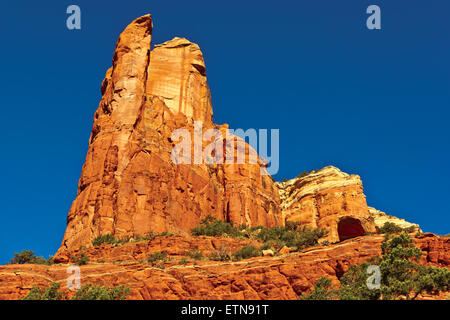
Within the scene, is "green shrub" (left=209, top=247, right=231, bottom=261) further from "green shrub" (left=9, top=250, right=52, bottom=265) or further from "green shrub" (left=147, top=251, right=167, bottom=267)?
"green shrub" (left=9, top=250, right=52, bottom=265)

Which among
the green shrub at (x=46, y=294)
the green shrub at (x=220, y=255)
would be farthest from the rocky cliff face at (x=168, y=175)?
the green shrub at (x=46, y=294)

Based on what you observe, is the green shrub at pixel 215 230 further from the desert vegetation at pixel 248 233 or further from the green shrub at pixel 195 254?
the green shrub at pixel 195 254

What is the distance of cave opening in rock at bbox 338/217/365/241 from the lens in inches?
2857

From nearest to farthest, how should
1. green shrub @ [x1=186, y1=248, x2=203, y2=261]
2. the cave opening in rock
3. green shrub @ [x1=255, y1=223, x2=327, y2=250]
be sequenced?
green shrub @ [x1=186, y1=248, x2=203, y2=261], green shrub @ [x1=255, y1=223, x2=327, y2=250], the cave opening in rock

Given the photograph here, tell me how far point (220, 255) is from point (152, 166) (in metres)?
16.6

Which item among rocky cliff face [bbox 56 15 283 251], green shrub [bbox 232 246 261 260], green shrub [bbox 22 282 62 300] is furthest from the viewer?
rocky cliff face [bbox 56 15 283 251]

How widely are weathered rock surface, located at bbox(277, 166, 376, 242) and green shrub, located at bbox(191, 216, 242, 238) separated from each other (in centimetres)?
1450

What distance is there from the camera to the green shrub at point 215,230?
59.8 m

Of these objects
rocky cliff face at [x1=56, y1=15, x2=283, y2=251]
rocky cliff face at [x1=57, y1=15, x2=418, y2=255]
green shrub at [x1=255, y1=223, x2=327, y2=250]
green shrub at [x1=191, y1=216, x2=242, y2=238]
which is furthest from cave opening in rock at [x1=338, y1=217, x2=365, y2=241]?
green shrub at [x1=191, y1=216, x2=242, y2=238]

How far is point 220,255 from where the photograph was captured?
48.1 metres

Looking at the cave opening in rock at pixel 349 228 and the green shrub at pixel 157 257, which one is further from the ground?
the cave opening in rock at pixel 349 228

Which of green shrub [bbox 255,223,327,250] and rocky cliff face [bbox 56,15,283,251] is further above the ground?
rocky cliff face [bbox 56,15,283,251]

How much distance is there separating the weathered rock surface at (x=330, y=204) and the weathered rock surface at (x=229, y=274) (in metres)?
29.5

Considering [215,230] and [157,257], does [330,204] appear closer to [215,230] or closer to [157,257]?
[215,230]
